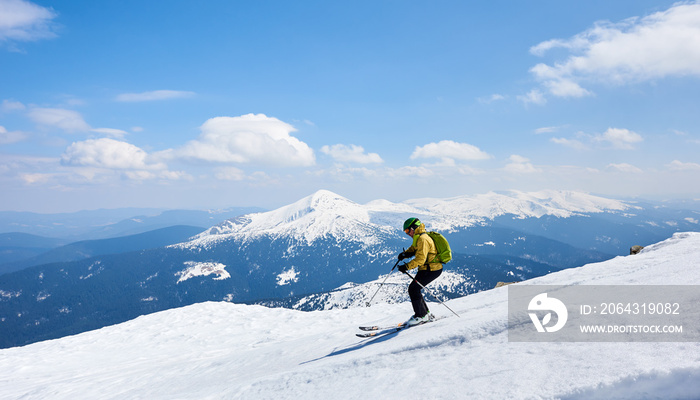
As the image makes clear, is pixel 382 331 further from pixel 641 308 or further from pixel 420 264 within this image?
pixel 641 308

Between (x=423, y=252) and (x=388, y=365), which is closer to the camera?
(x=388, y=365)

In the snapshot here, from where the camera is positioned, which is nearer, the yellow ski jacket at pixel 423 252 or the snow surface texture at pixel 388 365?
the snow surface texture at pixel 388 365

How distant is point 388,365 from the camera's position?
327 inches

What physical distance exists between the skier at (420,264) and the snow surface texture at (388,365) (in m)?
0.74

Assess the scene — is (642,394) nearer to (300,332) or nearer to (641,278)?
(641,278)

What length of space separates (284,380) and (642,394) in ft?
26.8

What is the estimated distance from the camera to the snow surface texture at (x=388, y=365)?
509cm

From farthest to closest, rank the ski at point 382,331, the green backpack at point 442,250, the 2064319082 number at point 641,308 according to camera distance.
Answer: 1. the ski at point 382,331
2. the green backpack at point 442,250
3. the 2064319082 number at point 641,308

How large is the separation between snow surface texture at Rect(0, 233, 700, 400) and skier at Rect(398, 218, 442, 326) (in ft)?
2.42

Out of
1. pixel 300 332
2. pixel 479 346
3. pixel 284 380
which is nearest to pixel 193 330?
pixel 300 332

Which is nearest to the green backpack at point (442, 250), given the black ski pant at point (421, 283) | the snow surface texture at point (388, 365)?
Answer: the black ski pant at point (421, 283)

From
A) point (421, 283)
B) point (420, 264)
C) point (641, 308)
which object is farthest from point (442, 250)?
point (641, 308)

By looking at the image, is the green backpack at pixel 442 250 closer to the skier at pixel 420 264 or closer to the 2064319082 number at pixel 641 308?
the skier at pixel 420 264

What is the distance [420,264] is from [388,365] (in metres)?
3.71
